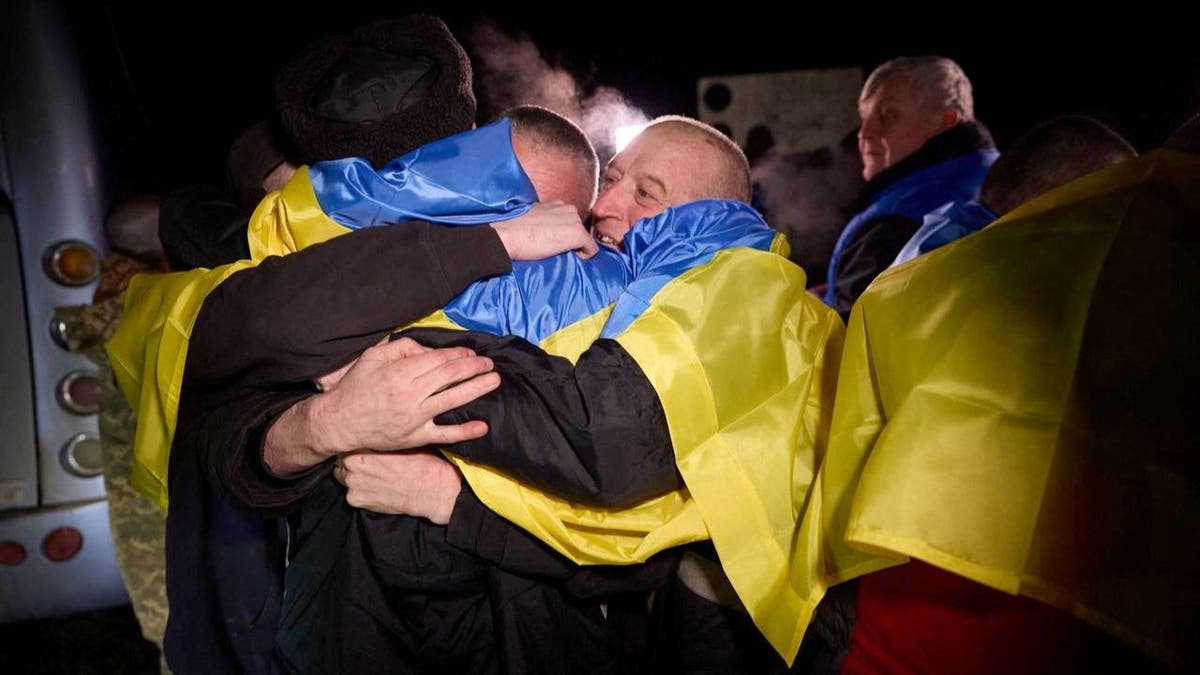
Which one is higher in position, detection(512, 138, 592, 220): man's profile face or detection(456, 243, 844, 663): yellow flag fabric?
detection(512, 138, 592, 220): man's profile face

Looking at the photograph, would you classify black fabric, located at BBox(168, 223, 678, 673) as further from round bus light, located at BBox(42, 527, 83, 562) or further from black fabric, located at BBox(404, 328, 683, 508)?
round bus light, located at BBox(42, 527, 83, 562)

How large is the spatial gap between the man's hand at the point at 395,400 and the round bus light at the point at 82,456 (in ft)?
6.10

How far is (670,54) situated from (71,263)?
3.40 metres

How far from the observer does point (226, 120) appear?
3.57 metres

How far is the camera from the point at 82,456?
270cm

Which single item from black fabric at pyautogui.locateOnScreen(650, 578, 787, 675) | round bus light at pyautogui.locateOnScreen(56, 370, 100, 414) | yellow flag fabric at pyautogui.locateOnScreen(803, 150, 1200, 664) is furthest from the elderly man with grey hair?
round bus light at pyautogui.locateOnScreen(56, 370, 100, 414)

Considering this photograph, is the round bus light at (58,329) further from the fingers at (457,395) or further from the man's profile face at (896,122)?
the man's profile face at (896,122)

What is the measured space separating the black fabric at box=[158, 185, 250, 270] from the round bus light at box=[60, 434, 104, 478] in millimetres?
1169

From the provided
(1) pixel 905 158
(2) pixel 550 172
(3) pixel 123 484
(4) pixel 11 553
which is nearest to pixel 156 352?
(2) pixel 550 172

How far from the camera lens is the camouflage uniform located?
264 centimetres

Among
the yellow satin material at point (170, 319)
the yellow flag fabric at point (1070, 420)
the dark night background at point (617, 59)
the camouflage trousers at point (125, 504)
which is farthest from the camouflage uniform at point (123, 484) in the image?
the yellow flag fabric at point (1070, 420)

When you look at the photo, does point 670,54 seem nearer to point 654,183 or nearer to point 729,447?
point 654,183

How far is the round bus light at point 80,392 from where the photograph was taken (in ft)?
8.73

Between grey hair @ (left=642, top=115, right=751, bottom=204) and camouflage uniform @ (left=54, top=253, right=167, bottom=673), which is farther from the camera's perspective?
camouflage uniform @ (left=54, top=253, right=167, bottom=673)
